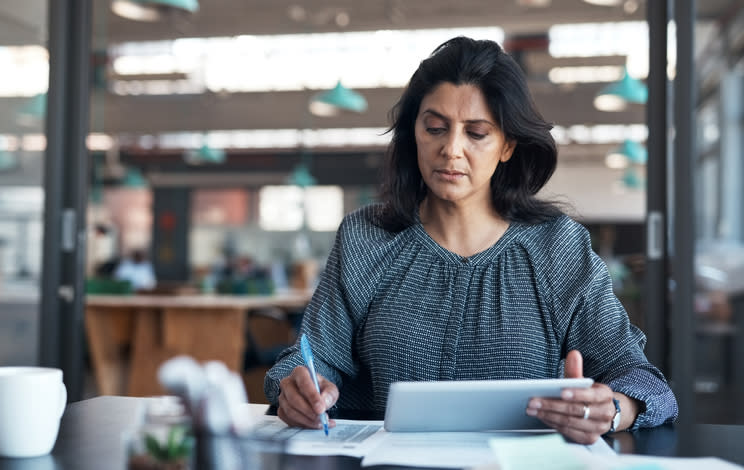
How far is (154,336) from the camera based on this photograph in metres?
6.66

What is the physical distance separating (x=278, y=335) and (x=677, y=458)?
251 inches

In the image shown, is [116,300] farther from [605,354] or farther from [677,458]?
[677,458]

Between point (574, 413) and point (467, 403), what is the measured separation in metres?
0.17

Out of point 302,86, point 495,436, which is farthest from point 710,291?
point 302,86

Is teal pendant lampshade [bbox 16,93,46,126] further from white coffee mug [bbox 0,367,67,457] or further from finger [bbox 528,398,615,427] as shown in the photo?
finger [bbox 528,398,615,427]

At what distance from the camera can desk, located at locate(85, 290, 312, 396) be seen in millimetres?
6441

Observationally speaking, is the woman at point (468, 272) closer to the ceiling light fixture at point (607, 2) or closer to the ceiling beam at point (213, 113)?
the ceiling light fixture at point (607, 2)

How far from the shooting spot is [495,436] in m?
1.33

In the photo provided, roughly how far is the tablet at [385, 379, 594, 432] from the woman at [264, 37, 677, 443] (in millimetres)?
378

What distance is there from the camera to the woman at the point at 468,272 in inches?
69.2

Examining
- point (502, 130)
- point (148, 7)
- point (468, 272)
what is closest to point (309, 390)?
point (468, 272)

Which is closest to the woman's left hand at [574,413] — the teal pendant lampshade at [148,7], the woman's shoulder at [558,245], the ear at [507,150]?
the woman's shoulder at [558,245]

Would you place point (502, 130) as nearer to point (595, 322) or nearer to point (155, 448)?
point (595, 322)

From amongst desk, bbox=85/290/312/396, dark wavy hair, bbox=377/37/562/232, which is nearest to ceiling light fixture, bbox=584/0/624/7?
desk, bbox=85/290/312/396
